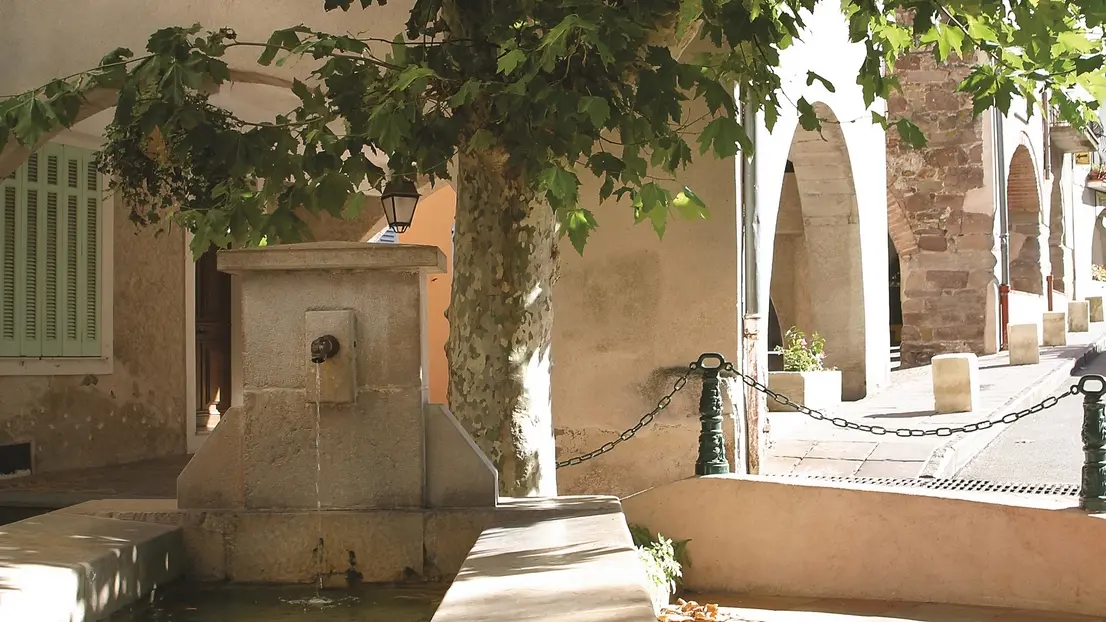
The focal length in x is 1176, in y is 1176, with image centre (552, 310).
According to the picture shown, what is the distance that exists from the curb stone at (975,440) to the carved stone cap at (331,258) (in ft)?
16.7

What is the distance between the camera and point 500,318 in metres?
5.51

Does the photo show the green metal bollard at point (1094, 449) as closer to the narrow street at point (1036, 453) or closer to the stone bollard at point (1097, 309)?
the narrow street at point (1036, 453)

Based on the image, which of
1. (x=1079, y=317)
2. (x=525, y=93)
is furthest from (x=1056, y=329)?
(x=525, y=93)

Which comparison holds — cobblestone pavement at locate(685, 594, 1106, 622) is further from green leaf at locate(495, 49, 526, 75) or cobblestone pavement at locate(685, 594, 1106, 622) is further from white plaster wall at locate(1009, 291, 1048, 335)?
white plaster wall at locate(1009, 291, 1048, 335)

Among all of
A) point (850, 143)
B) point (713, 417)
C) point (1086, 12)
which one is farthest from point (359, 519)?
point (850, 143)

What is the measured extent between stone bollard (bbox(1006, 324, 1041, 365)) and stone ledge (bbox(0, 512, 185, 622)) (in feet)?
49.2

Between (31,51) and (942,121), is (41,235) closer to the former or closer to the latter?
(31,51)

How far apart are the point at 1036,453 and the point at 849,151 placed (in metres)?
3.98

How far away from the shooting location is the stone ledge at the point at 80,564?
129 inches

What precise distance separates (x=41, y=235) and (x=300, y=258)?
252 inches

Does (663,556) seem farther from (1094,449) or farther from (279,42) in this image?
(279,42)

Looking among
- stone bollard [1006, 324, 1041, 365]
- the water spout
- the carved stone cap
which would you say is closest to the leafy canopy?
the carved stone cap

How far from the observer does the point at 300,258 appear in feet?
14.3

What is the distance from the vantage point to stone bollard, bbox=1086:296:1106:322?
3011 cm
